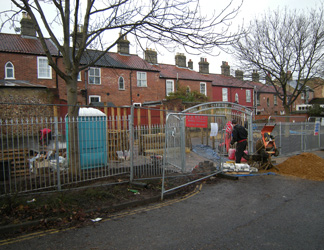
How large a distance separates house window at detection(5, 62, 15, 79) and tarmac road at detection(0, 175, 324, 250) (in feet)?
71.3

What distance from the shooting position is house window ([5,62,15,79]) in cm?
2177

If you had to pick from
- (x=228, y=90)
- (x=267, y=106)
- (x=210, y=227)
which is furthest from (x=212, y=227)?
(x=267, y=106)

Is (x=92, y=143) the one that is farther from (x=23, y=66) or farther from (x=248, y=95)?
(x=248, y=95)

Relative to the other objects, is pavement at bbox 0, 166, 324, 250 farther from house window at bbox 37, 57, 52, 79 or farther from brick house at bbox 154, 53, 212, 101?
brick house at bbox 154, 53, 212, 101

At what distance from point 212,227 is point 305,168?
252 inches

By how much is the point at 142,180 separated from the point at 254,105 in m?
41.2

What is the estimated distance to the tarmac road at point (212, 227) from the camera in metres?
3.86

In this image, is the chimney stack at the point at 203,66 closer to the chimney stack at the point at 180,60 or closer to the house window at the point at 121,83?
the chimney stack at the point at 180,60

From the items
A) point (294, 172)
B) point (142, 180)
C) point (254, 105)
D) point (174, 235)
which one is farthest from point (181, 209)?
point (254, 105)

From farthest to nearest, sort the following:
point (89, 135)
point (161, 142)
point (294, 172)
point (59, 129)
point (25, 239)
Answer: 1. point (294, 172)
2. point (161, 142)
3. point (89, 135)
4. point (59, 129)
5. point (25, 239)

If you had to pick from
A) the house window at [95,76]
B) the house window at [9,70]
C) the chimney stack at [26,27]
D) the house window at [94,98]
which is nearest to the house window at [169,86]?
the house window at [95,76]

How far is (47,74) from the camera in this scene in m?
23.2

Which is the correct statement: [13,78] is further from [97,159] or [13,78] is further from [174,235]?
[174,235]

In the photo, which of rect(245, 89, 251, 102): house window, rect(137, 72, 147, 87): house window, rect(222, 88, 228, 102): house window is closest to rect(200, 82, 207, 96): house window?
rect(222, 88, 228, 102): house window
